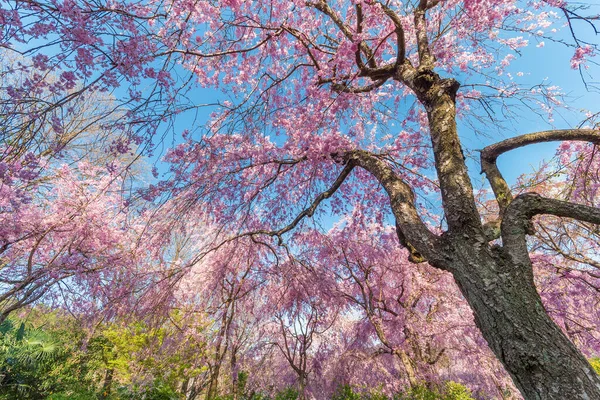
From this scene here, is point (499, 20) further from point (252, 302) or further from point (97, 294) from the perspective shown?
point (97, 294)

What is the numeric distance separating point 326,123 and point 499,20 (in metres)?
3.03

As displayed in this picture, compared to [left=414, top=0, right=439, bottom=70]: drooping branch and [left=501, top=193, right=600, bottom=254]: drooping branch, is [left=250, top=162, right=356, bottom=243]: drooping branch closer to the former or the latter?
[left=414, top=0, right=439, bottom=70]: drooping branch

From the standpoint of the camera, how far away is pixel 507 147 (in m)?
2.95

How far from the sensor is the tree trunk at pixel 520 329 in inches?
64.3

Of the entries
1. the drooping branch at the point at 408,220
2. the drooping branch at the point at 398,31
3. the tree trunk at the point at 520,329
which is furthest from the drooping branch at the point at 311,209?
the tree trunk at the point at 520,329

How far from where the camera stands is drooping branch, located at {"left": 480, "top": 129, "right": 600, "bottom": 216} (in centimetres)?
260

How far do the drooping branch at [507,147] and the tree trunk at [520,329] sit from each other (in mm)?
805

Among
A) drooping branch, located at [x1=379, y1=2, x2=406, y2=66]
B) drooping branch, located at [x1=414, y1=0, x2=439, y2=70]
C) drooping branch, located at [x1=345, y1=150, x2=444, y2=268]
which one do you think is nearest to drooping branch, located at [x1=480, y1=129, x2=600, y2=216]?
drooping branch, located at [x1=345, y1=150, x2=444, y2=268]

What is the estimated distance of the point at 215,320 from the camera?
686cm

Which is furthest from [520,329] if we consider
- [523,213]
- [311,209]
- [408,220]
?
[311,209]

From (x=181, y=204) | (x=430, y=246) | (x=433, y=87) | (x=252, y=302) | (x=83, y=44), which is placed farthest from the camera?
(x=252, y=302)

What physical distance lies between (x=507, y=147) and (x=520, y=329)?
1932mm

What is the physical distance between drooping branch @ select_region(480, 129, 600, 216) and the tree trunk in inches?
31.7

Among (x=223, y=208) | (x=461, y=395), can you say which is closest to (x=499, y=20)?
(x=223, y=208)
